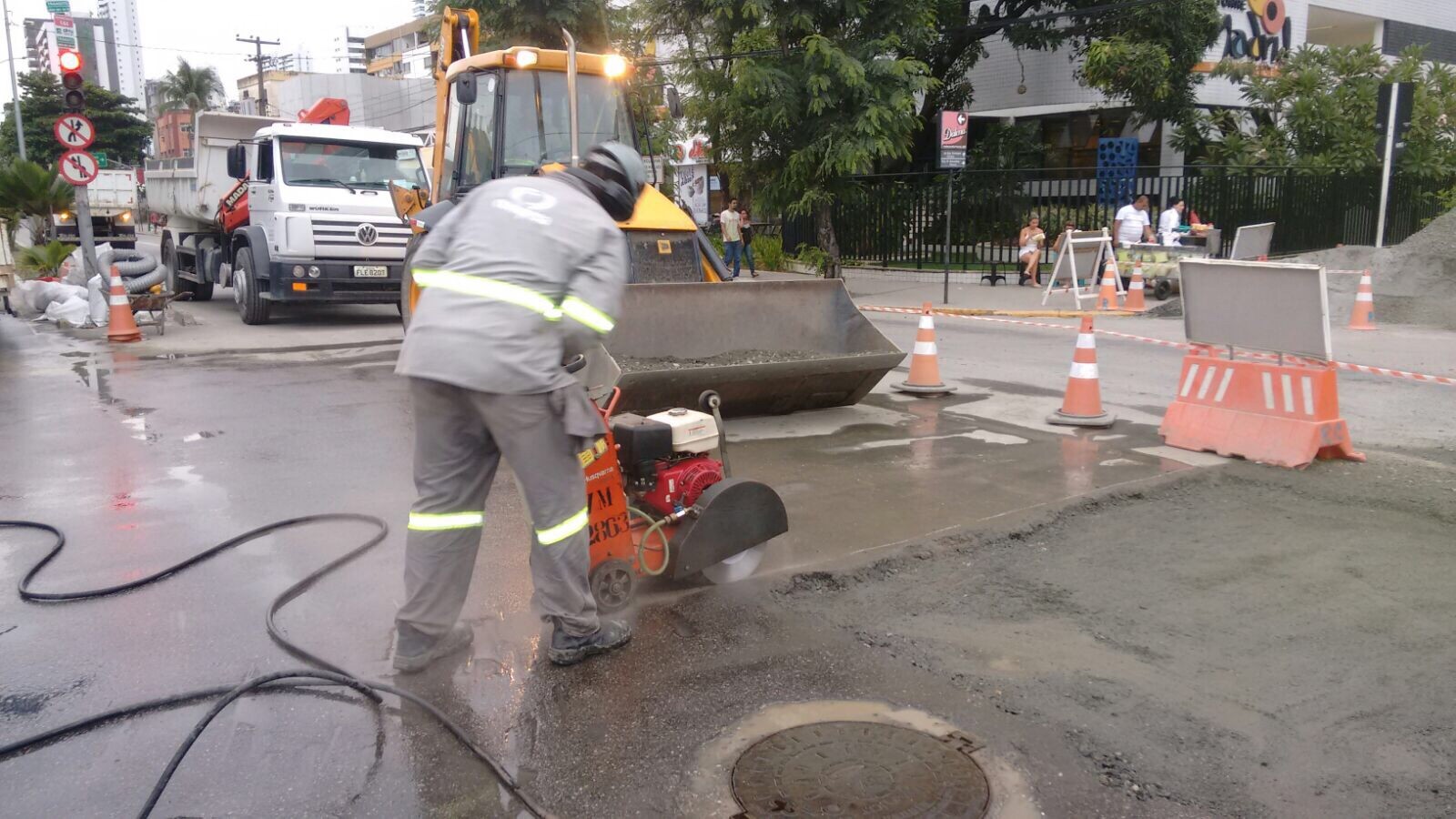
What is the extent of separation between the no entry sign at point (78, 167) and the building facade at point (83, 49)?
1.17 meters

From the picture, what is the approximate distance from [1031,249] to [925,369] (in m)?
11.7

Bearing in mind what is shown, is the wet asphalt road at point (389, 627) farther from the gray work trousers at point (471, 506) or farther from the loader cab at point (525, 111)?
the loader cab at point (525, 111)

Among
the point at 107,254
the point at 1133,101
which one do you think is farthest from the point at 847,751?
the point at 1133,101

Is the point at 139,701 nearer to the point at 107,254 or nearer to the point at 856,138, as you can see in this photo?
the point at 107,254

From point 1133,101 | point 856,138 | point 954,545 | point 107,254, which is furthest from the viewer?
point 1133,101

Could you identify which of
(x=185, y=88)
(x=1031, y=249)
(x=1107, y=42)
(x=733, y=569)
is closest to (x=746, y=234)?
(x=1031, y=249)

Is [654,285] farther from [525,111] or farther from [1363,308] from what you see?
[1363,308]

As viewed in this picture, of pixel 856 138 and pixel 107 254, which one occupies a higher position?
pixel 856 138

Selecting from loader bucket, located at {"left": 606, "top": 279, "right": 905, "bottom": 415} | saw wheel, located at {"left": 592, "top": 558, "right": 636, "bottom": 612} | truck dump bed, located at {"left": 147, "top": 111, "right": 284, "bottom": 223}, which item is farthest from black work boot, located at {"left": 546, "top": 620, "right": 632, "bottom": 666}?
truck dump bed, located at {"left": 147, "top": 111, "right": 284, "bottom": 223}

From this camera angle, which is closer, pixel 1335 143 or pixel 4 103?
pixel 1335 143

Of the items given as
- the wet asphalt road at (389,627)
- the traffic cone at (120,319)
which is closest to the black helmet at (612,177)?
the wet asphalt road at (389,627)

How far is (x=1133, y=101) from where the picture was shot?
22.4 meters

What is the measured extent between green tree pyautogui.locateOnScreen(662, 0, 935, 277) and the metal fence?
7.95ft

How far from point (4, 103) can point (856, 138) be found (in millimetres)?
73140
